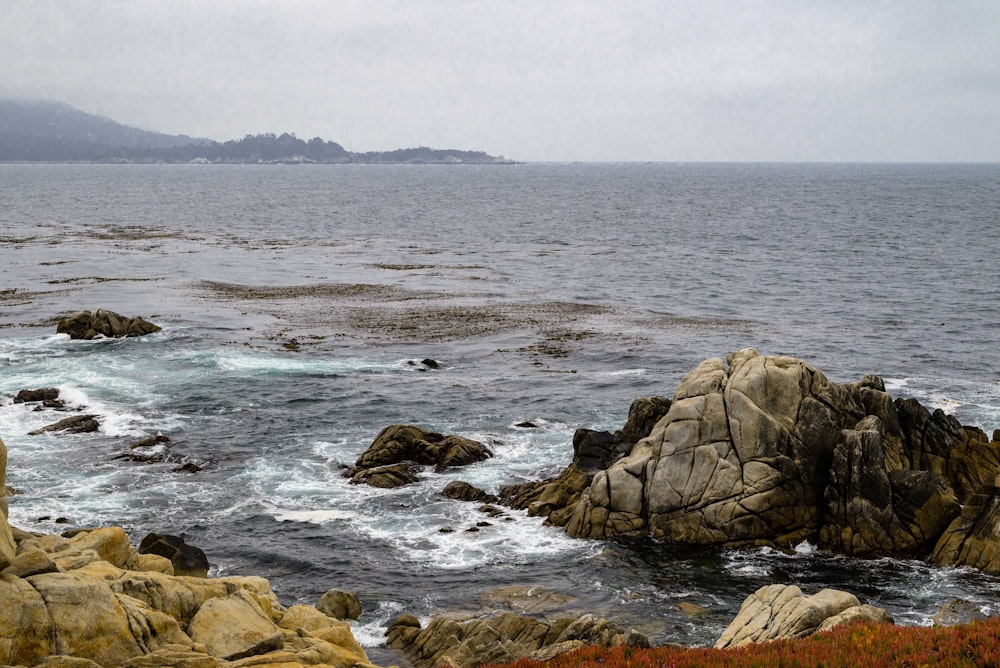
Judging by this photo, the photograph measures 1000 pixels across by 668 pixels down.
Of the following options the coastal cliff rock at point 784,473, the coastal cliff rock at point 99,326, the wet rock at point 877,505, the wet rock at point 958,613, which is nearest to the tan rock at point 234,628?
the coastal cliff rock at point 784,473

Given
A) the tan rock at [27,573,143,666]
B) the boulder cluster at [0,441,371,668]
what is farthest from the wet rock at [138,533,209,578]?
the tan rock at [27,573,143,666]

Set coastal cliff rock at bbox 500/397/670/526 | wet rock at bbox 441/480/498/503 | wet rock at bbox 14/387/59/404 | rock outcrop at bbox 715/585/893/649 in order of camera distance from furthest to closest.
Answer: wet rock at bbox 14/387/59/404
wet rock at bbox 441/480/498/503
coastal cliff rock at bbox 500/397/670/526
rock outcrop at bbox 715/585/893/649

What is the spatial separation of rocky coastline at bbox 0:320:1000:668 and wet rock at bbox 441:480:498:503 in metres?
0.06

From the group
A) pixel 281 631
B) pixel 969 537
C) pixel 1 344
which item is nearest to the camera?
pixel 281 631

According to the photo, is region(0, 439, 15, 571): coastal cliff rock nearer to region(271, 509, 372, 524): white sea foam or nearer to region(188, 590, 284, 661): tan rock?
region(188, 590, 284, 661): tan rock

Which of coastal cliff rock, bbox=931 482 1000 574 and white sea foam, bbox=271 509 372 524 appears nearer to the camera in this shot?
coastal cliff rock, bbox=931 482 1000 574

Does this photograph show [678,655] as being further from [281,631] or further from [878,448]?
[878,448]

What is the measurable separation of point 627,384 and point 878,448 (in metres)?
21.4

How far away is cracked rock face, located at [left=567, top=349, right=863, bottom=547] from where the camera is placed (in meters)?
33.7

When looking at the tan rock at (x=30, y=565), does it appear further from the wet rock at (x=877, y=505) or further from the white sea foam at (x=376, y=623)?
the wet rock at (x=877, y=505)

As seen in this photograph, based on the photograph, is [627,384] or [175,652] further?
[627,384]

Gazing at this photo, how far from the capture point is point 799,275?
95.9 m

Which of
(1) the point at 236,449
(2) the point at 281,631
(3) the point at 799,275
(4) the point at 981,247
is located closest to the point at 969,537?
(2) the point at 281,631

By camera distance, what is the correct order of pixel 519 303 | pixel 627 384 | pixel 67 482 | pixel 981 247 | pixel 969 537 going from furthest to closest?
pixel 981 247, pixel 519 303, pixel 627 384, pixel 67 482, pixel 969 537
